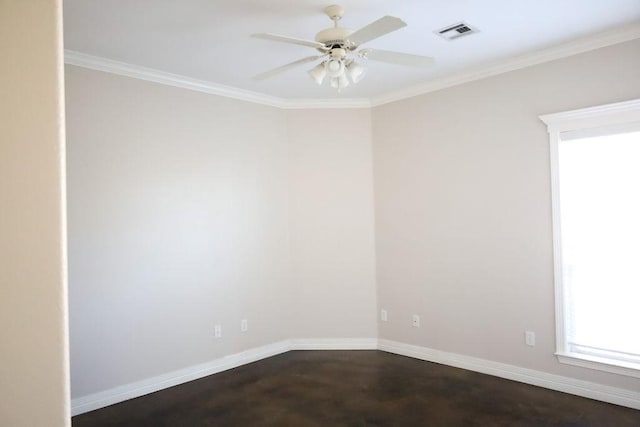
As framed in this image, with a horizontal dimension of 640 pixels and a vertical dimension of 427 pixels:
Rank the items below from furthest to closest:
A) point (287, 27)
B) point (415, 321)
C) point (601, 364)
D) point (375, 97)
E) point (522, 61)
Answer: point (375, 97)
point (415, 321)
point (522, 61)
point (601, 364)
point (287, 27)

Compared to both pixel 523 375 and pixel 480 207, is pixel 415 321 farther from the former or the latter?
pixel 480 207

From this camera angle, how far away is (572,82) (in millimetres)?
3527

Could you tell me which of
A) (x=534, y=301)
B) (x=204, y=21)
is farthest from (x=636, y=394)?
(x=204, y=21)

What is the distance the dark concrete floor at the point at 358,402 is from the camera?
3.18 metres

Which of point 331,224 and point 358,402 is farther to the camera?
point 331,224

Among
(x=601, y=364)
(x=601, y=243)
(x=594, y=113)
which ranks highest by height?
(x=594, y=113)

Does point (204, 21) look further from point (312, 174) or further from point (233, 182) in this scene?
point (312, 174)

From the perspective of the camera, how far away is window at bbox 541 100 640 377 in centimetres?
325

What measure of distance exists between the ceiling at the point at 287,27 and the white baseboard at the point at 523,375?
8.89 ft

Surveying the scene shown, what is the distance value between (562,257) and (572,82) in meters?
1.42

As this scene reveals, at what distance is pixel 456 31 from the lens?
321cm

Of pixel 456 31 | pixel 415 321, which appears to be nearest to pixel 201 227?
pixel 415 321

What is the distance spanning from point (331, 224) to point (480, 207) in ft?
5.37

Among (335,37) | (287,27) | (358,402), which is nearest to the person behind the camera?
(335,37)
